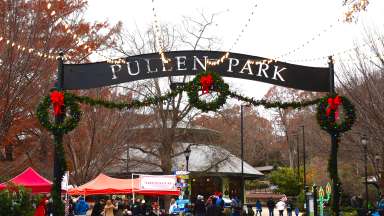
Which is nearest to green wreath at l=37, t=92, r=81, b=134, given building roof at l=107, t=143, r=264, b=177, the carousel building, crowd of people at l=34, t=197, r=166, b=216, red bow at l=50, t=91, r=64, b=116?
red bow at l=50, t=91, r=64, b=116

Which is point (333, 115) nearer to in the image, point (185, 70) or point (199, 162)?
point (185, 70)

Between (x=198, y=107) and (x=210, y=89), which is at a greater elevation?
(x=210, y=89)

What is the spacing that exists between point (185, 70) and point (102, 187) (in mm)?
9871

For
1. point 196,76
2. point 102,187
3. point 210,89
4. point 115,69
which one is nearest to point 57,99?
point 115,69

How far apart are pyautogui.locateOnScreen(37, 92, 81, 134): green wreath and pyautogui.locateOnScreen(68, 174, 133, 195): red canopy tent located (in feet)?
28.0

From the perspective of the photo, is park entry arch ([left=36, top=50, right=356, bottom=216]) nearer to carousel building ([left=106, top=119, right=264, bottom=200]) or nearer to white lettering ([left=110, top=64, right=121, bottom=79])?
white lettering ([left=110, top=64, right=121, bottom=79])

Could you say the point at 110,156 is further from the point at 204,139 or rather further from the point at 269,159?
the point at 269,159

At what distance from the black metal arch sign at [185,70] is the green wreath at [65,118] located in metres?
0.40

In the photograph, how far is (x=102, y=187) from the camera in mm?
22984

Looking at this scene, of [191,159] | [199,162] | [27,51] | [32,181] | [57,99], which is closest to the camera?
[57,99]

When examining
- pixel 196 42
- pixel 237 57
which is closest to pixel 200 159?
pixel 196 42

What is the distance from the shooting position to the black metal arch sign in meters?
14.6

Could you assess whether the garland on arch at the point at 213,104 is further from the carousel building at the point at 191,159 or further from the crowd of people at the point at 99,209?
the carousel building at the point at 191,159

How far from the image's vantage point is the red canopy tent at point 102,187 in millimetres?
22781
